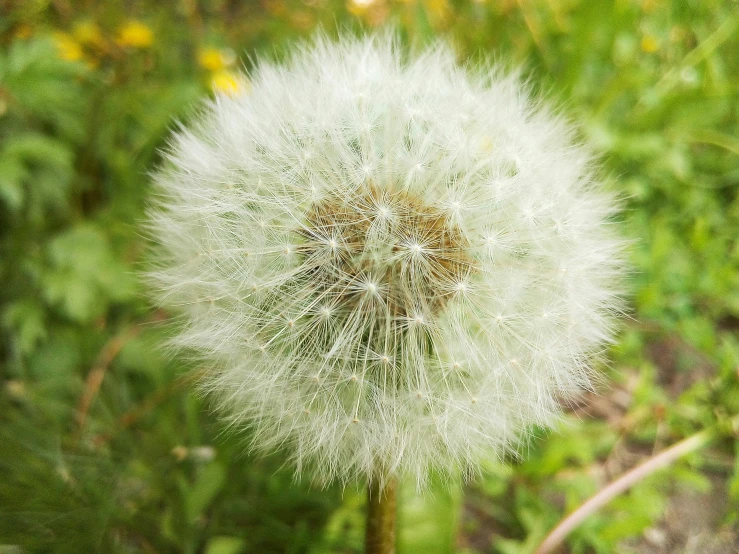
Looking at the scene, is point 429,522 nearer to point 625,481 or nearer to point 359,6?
point 625,481

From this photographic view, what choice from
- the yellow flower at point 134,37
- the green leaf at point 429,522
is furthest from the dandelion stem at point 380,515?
the yellow flower at point 134,37

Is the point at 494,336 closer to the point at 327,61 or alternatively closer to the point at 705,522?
the point at 327,61

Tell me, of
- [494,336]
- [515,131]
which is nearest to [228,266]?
[494,336]

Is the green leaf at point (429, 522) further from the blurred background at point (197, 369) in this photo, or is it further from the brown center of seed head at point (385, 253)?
the brown center of seed head at point (385, 253)

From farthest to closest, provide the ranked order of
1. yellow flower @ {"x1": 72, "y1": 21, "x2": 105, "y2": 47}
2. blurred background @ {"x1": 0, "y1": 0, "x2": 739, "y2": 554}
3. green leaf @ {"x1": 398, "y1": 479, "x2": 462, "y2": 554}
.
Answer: yellow flower @ {"x1": 72, "y1": 21, "x2": 105, "y2": 47} < blurred background @ {"x1": 0, "y1": 0, "x2": 739, "y2": 554} < green leaf @ {"x1": 398, "y1": 479, "x2": 462, "y2": 554}

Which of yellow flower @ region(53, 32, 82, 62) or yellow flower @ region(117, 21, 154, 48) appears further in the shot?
yellow flower @ region(117, 21, 154, 48)

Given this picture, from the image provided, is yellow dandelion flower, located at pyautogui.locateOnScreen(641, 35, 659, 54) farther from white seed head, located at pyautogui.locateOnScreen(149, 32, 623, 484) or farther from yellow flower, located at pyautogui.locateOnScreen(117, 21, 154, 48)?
yellow flower, located at pyautogui.locateOnScreen(117, 21, 154, 48)

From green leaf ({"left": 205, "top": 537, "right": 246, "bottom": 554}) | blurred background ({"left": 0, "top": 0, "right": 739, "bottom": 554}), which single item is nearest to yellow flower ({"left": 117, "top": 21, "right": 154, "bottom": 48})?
blurred background ({"left": 0, "top": 0, "right": 739, "bottom": 554})
